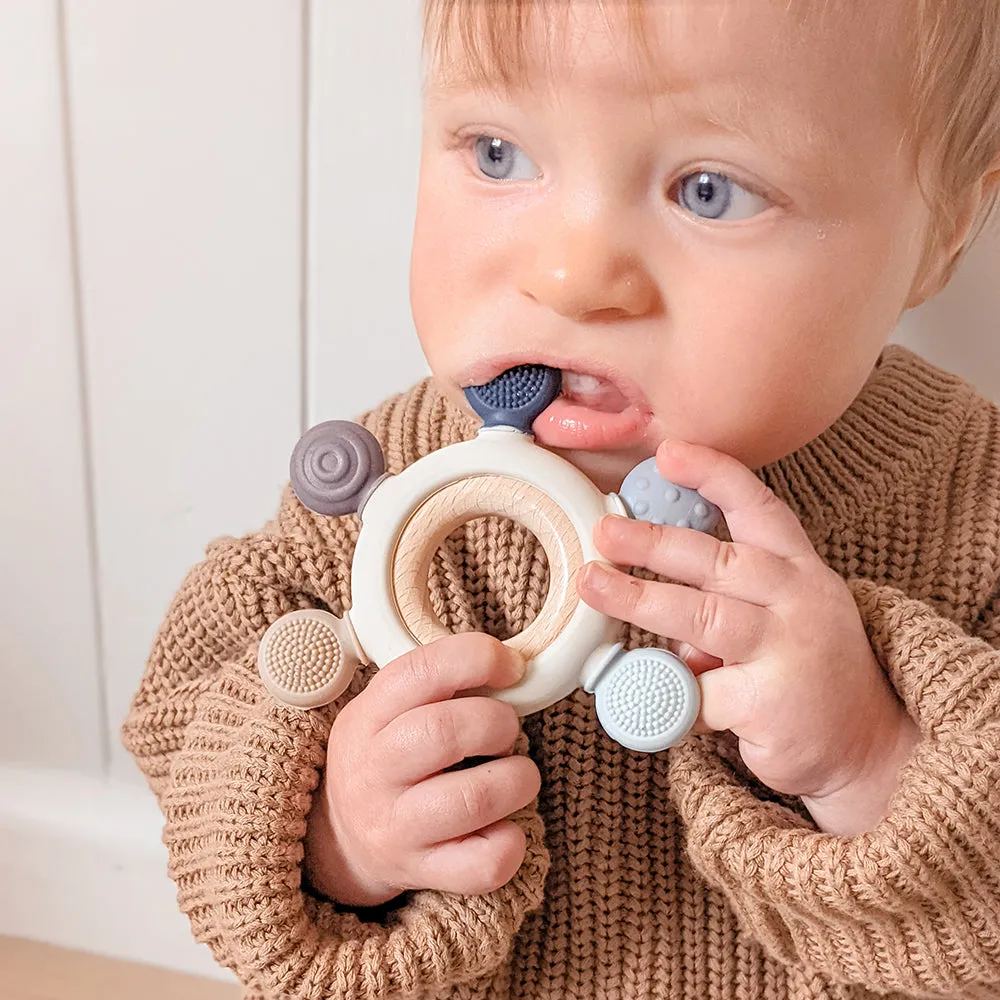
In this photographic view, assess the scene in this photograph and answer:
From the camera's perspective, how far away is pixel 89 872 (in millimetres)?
1028

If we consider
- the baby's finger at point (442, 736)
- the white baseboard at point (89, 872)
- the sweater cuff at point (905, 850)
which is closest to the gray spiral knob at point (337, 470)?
the baby's finger at point (442, 736)

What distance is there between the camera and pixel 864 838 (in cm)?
52

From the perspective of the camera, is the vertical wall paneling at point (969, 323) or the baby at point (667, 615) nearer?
the baby at point (667, 615)

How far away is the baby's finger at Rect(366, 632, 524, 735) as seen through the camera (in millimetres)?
507

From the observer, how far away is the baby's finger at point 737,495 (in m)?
0.52

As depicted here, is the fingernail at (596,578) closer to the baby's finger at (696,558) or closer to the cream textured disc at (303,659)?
the baby's finger at (696,558)

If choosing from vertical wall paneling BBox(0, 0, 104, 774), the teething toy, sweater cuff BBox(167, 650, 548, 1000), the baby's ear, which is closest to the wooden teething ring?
the teething toy

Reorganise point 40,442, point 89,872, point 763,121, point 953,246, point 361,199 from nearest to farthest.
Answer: point 763,121 → point 953,246 → point 361,199 → point 40,442 → point 89,872

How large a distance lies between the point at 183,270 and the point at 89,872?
1.84 feet

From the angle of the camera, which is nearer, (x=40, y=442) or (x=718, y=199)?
(x=718, y=199)

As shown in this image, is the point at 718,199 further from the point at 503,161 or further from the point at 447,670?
the point at 447,670

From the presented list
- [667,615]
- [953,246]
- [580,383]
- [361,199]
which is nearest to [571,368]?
[580,383]

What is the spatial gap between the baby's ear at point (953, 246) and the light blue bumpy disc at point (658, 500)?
17cm

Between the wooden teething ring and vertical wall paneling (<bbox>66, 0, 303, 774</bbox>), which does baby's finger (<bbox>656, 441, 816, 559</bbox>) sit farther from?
vertical wall paneling (<bbox>66, 0, 303, 774</bbox>)
